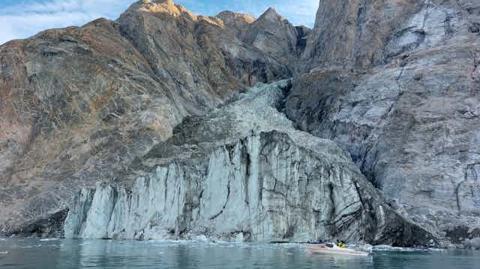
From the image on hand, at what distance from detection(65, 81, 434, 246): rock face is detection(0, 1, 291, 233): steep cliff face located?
19.0 metres

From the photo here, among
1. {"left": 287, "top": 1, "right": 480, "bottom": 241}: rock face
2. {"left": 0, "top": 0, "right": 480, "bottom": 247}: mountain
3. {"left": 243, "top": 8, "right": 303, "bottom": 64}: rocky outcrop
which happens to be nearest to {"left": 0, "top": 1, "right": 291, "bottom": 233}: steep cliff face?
{"left": 0, "top": 0, "right": 480, "bottom": 247}: mountain

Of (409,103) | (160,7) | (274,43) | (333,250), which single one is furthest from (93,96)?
(333,250)

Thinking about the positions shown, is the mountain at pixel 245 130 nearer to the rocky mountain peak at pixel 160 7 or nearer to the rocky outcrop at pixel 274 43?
the rocky mountain peak at pixel 160 7

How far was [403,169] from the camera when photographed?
96.2 meters

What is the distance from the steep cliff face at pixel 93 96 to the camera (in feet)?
379

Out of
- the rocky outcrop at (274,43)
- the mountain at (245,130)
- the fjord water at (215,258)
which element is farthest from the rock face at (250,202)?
the rocky outcrop at (274,43)

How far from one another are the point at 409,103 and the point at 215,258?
5966 centimetres

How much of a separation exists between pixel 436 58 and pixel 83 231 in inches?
2404

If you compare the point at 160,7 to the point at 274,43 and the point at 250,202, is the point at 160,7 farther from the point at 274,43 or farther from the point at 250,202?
the point at 250,202

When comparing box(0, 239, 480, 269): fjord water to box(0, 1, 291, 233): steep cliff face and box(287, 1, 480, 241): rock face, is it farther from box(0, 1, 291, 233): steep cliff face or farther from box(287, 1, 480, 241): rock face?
box(0, 1, 291, 233): steep cliff face

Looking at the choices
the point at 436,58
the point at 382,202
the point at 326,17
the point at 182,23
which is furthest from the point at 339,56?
the point at 382,202

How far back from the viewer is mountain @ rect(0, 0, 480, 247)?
81875 millimetres

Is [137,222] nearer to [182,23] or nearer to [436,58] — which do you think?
[436,58]

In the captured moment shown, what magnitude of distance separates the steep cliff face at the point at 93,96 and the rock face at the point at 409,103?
86.7ft
